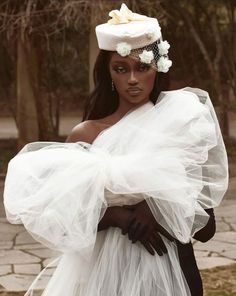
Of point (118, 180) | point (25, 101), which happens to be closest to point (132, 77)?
point (118, 180)

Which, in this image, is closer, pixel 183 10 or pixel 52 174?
pixel 52 174

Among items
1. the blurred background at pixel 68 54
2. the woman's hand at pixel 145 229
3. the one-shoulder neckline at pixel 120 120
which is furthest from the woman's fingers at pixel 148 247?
the blurred background at pixel 68 54

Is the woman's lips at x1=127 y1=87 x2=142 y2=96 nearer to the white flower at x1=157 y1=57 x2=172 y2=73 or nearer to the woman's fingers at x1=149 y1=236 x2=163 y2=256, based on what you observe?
the white flower at x1=157 y1=57 x2=172 y2=73

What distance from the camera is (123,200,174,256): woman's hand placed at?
196 cm

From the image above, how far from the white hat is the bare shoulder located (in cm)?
25

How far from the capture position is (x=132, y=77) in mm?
2037

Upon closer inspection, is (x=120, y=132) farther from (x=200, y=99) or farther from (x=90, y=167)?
(x=200, y=99)

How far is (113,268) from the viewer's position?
2.06 meters

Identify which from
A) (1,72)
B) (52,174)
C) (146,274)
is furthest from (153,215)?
(1,72)

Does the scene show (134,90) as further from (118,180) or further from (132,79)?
(118,180)

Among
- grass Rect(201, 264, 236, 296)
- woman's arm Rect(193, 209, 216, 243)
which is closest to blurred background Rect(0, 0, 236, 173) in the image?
grass Rect(201, 264, 236, 296)

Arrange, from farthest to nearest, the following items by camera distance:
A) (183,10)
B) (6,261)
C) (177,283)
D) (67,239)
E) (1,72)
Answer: (1,72) → (183,10) → (6,261) → (177,283) → (67,239)

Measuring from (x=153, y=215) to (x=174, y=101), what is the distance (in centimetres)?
36

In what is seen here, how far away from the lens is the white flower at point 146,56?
201 centimetres
